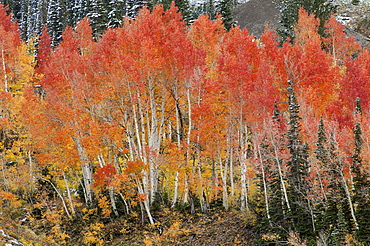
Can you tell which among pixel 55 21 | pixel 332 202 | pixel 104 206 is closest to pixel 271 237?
pixel 332 202

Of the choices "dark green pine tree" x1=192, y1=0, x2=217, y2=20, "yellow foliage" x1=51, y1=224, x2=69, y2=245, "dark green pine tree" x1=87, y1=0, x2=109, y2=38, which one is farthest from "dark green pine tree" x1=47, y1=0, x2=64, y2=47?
"yellow foliage" x1=51, y1=224, x2=69, y2=245

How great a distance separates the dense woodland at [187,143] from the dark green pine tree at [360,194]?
0.06 meters

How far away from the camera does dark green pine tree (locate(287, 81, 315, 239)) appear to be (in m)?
17.2

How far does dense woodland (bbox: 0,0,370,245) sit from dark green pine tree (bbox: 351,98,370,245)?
0.06 metres

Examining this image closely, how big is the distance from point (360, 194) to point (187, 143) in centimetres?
1032

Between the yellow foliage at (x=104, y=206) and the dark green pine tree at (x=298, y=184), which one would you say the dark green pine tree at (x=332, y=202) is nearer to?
the dark green pine tree at (x=298, y=184)

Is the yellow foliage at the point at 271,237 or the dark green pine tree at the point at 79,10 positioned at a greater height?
the dark green pine tree at the point at 79,10

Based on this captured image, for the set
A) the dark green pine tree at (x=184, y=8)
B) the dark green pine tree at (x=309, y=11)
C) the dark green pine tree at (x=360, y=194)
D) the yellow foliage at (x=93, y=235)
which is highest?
the dark green pine tree at (x=184, y=8)

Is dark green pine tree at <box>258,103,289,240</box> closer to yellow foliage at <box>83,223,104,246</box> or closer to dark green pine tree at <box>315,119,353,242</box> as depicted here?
dark green pine tree at <box>315,119,353,242</box>

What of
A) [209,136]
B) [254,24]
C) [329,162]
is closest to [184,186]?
[209,136]

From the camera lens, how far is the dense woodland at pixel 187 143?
1780cm

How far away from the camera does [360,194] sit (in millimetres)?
16047

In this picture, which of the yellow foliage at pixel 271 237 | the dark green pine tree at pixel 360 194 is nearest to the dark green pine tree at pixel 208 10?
the dark green pine tree at pixel 360 194

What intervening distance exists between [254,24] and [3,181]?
51485 mm
